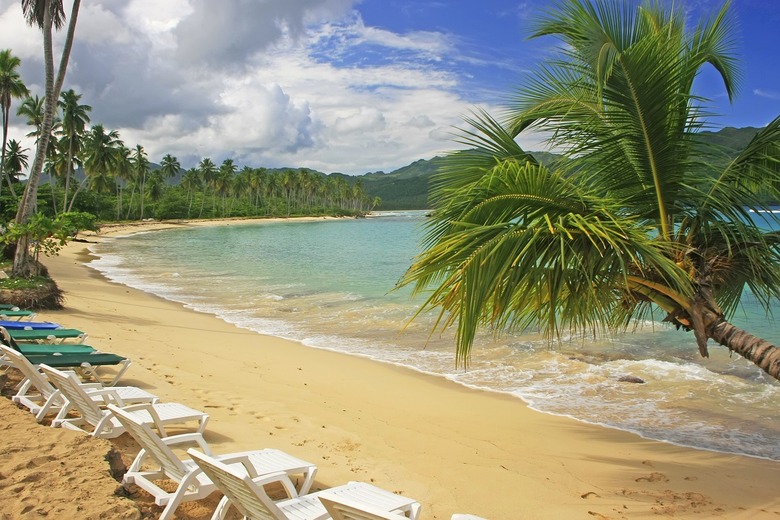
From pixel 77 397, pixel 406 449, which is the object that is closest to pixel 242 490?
pixel 77 397

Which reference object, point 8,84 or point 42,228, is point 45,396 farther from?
point 8,84

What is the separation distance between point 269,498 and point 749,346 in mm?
3372

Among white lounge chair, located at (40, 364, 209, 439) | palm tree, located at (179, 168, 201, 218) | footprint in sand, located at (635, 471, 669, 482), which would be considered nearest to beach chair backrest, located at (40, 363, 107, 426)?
white lounge chair, located at (40, 364, 209, 439)

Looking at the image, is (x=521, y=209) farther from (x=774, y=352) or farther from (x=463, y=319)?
(x=774, y=352)

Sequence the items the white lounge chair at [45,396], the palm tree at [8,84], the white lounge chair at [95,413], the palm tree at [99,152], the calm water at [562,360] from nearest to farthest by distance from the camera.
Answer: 1. the white lounge chair at [95,413]
2. the white lounge chair at [45,396]
3. the calm water at [562,360]
4. the palm tree at [8,84]
5. the palm tree at [99,152]

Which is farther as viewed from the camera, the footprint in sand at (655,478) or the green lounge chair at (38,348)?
the green lounge chair at (38,348)

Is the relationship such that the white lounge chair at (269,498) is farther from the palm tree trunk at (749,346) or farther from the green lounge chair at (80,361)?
the green lounge chair at (80,361)

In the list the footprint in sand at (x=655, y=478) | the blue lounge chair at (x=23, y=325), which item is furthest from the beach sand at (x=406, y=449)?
the blue lounge chair at (x=23, y=325)

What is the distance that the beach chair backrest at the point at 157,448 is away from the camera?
11.9 feet

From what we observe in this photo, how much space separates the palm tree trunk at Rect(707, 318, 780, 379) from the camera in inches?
149

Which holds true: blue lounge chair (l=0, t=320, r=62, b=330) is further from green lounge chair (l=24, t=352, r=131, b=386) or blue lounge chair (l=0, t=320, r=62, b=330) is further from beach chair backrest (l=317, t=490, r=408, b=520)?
beach chair backrest (l=317, t=490, r=408, b=520)

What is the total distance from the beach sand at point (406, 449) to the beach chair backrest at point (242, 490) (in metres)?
0.66

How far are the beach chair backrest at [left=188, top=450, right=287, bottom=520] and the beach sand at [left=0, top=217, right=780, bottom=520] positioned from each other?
66 cm

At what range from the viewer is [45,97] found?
46.1 ft
